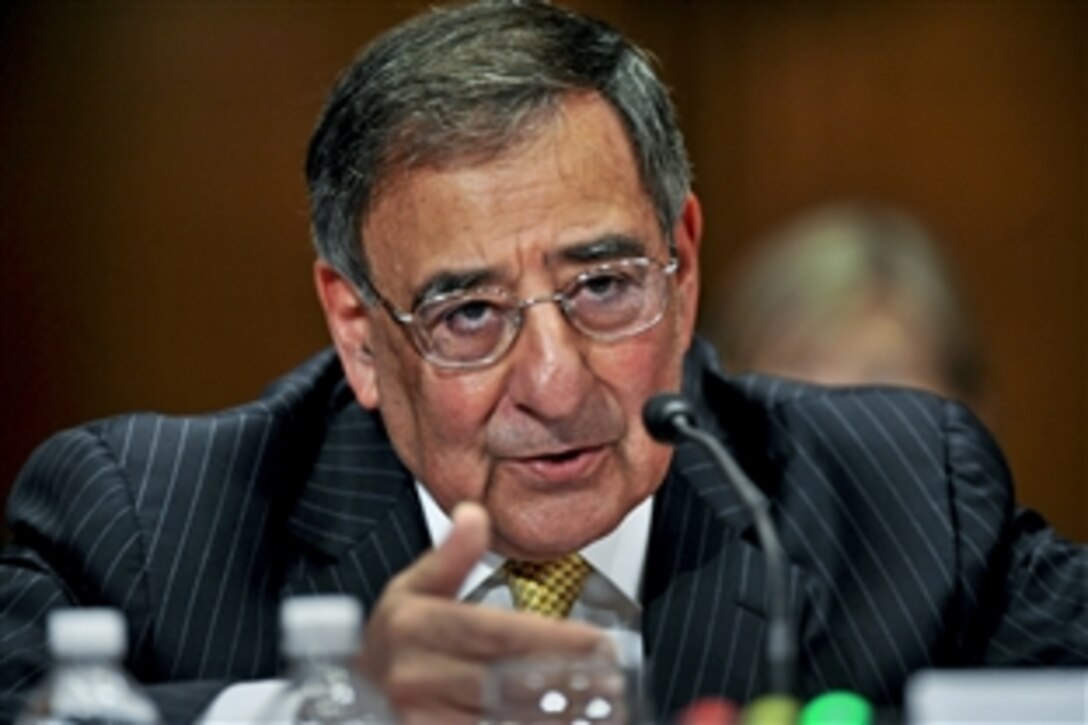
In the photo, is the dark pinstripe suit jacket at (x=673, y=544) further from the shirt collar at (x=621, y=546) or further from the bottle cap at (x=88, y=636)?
the bottle cap at (x=88, y=636)

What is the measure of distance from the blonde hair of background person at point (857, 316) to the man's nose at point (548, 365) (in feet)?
4.26

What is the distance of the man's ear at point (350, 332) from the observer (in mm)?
2697

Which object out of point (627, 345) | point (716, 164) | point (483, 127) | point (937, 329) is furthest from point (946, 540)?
point (716, 164)

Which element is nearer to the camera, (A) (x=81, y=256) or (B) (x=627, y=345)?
(B) (x=627, y=345)

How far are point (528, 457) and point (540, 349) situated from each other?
12cm

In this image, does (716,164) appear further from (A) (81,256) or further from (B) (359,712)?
(B) (359,712)

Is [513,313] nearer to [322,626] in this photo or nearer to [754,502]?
[754,502]

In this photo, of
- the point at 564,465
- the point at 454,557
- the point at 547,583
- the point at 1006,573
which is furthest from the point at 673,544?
the point at 454,557

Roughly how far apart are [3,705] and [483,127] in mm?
822

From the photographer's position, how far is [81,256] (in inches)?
179

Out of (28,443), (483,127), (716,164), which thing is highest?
(483,127)

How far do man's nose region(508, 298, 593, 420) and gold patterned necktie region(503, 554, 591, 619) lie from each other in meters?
0.27

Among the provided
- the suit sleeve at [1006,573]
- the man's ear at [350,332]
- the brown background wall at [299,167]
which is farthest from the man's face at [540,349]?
the brown background wall at [299,167]

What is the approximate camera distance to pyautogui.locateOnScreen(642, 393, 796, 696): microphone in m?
1.70
